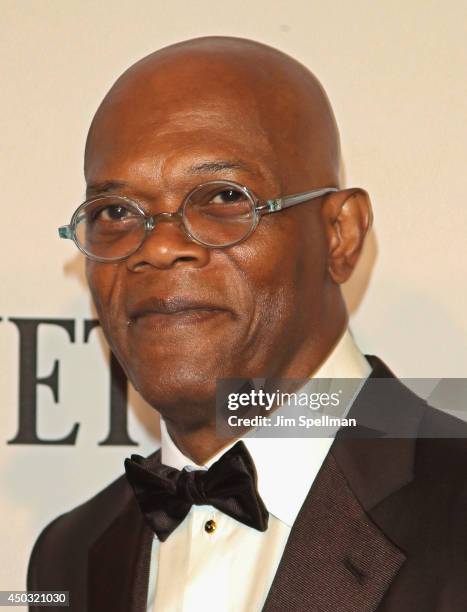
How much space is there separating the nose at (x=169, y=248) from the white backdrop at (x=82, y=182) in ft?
2.11

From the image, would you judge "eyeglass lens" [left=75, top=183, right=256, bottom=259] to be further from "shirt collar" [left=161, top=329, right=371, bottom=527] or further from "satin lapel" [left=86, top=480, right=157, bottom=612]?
"satin lapel" [left=86, top=480, right=157, bottom=612]

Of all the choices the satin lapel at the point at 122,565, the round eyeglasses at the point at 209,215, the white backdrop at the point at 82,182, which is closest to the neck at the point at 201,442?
the satin lapel at the point at 122,565

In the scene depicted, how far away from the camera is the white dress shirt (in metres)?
1.46

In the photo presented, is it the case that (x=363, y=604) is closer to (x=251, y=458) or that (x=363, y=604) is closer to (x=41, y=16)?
(x=251, y=458)

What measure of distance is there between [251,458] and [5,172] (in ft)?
2.85

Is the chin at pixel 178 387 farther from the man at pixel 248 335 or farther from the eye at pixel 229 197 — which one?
the eye at pixel 229 197

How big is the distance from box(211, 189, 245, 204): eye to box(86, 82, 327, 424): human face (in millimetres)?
20

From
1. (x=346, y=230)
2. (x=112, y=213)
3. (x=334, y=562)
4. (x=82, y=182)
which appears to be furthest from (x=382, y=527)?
(x=82, y=182)

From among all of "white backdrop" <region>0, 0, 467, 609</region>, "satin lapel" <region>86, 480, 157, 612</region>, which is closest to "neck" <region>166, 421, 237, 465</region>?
"satin lapel" <region>86, 480, 157, 612</region>

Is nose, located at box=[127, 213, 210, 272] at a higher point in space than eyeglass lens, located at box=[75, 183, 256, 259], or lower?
lower

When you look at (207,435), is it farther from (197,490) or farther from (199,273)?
(199,273)

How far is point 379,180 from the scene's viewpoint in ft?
6.56

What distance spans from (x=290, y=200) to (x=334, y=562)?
0.46m

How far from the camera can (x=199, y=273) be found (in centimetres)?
142
